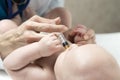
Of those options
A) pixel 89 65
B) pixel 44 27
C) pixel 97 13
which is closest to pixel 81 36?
pixel 44 27

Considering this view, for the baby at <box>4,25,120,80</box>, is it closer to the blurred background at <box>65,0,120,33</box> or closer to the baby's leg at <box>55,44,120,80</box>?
the baby's leg at <box>55,44,120,80</box>

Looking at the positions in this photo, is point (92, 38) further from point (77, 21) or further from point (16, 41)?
point (77, 21)

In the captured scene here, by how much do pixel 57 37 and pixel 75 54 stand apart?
11 cm

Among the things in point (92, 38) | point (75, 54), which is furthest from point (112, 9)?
point (75, 54)

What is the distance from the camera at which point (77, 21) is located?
1420 mm

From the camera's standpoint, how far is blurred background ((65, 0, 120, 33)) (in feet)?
4.58

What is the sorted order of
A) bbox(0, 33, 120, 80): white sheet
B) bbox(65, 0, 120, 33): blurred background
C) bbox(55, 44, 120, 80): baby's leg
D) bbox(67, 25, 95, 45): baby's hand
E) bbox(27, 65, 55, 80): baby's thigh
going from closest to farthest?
bbox(55, 44, 120, 80): baby's leg, bbox(27, 65, 55, 80): baby's thigh, bbox(67, 25, 95, 45): baby's hand, bbox(0, 33, 120, 80): white sheet, bbox(65, 0, 120, 33): blurred background

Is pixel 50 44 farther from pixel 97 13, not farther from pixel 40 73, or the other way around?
pixel 97 13

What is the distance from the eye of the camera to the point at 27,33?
663 mm

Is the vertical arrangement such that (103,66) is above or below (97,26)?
above

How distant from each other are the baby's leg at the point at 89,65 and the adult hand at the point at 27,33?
0.40 feet

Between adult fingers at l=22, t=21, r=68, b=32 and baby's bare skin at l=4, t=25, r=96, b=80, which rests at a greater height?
adult fingers at l=22, t=21, r=68, b=32

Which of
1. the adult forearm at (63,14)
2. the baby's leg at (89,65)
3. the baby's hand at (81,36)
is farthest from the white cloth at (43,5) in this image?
the baby's leg at (89,65)

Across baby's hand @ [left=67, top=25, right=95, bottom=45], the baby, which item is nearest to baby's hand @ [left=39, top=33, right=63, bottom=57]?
the baby
